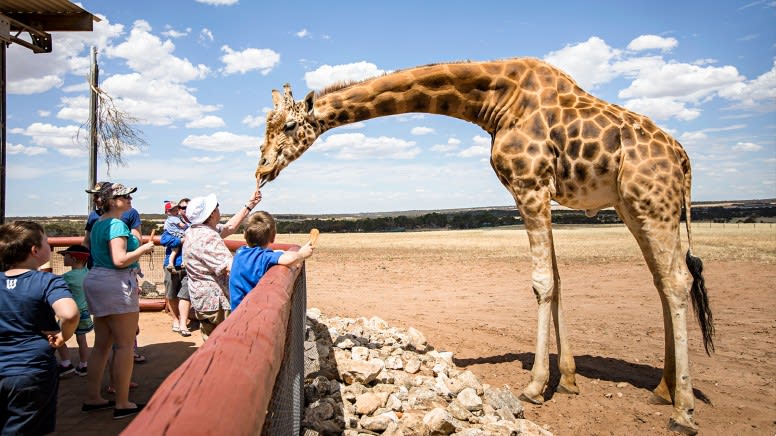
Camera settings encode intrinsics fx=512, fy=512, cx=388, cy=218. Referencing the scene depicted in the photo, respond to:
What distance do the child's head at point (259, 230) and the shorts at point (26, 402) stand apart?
1547 mm

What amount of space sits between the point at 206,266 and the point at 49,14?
16.1 ft

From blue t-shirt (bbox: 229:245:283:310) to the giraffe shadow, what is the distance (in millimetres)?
3498

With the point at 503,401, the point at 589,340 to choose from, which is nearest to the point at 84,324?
the point at 503,401

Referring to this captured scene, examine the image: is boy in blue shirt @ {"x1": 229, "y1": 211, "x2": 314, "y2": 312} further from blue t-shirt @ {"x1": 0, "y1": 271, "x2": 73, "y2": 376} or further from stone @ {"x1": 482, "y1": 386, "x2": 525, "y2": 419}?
stone @ {"x1": 482, "y1": 386, "x2": 525, "y2": 419}

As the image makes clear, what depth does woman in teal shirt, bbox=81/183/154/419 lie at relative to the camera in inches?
167

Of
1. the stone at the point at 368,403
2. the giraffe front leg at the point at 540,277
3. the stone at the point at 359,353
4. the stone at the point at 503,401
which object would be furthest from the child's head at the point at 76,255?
the giraffe front leg at the point at 540,277

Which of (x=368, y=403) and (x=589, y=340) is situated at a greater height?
(x=368, y=403)

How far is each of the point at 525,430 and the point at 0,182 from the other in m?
6.96

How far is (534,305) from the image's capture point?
35.1 ft

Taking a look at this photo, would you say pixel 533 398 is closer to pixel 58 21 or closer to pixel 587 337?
pixel 587 337

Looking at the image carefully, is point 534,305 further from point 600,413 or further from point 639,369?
point 600,413

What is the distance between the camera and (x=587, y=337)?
8.09 metres

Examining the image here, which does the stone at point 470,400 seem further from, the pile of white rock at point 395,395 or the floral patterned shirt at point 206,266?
the floral patterned shirt at point 206,266

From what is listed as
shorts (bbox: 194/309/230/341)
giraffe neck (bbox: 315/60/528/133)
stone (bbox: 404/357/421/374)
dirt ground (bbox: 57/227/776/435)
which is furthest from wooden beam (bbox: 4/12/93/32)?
stone (bbox: 404/357/421/374)
